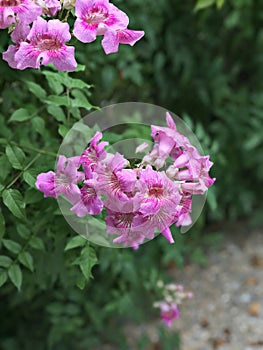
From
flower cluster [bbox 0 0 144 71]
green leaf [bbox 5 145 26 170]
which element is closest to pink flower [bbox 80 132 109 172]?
flower cluster [bbox 0 0 144 71]

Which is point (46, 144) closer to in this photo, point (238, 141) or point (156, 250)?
point (156, 250)

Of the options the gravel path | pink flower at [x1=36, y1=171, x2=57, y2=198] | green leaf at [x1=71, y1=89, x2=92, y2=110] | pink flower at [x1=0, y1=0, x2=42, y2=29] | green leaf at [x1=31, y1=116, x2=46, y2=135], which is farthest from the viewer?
the gravel path

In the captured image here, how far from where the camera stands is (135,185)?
3.69ft

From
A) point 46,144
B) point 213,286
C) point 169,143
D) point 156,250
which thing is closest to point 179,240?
point 156,250

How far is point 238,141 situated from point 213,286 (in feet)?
2.14

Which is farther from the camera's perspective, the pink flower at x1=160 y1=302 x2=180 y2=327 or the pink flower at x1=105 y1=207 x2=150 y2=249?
the pink flower at x1=160 y1=302 x2=180 y2=327

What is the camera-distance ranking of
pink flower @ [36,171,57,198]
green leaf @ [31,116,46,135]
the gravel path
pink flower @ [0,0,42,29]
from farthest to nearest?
the gravel path → green leaf @ [31,116,46,135] → pink flower @ [36,171,57,198] → pink flower @ [0,0,42,29]

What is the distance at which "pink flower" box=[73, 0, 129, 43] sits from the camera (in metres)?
1.14

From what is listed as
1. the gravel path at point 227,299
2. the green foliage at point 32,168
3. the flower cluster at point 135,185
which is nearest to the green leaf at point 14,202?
the green foliage at point 32,168

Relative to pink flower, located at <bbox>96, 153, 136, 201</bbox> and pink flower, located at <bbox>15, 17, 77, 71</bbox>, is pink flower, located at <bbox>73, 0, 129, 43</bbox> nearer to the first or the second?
pink flower, located at <bbox>15, 17, 77, 71</bbox>

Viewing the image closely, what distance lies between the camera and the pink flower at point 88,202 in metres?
1.17

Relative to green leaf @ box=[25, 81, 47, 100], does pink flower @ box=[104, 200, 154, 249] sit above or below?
above

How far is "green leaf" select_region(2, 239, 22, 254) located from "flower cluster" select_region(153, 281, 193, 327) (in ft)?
Result: 2.12

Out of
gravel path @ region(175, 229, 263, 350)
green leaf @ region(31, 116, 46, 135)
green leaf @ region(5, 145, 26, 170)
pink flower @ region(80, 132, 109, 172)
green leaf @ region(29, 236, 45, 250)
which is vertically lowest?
gravel path @ region(175, 229, 263, 350)
